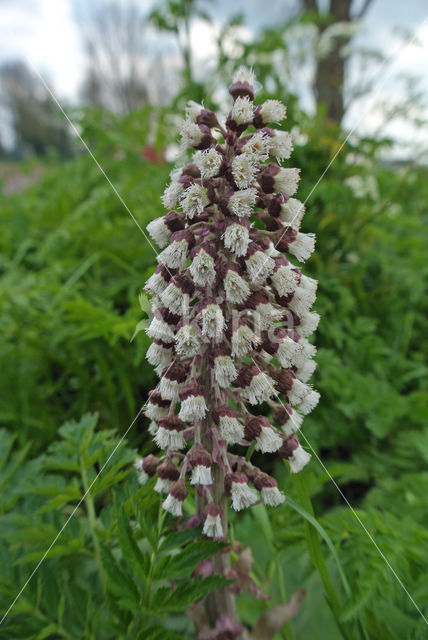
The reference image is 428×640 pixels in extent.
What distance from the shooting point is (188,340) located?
36.6 inches

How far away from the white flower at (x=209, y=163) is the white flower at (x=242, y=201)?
65 millimetres

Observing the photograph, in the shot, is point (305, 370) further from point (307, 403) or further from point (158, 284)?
point (158, 284)

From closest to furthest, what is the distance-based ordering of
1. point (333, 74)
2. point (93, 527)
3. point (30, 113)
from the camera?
point (93, 527) → point (333, 74) → point (30, 113)

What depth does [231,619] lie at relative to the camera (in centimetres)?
118

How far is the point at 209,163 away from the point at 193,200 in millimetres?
84

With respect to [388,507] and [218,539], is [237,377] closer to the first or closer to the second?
[218,539]

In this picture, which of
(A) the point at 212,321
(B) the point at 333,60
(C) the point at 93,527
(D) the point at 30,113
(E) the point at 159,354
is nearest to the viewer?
(A) the point at 212,321

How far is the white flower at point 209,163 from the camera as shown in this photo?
916 millimetres

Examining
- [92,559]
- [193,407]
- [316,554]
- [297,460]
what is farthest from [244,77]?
[92,559]

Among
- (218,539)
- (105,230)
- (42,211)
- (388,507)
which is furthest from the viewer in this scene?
(42,211)

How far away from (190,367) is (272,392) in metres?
0.20

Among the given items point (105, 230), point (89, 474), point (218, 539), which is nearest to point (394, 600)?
point (218, 539)

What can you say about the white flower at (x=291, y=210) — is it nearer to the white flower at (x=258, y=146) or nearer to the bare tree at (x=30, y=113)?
the white flower at (x=258, y=146)

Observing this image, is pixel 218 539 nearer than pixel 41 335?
Yes
